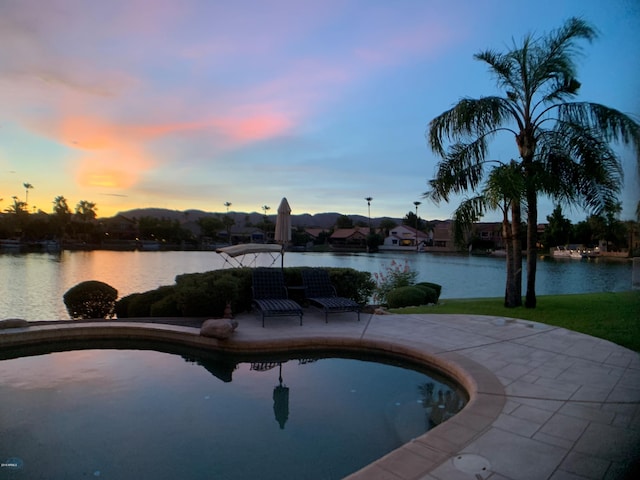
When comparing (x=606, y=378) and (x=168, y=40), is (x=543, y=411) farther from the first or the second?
(x=168, y=40)

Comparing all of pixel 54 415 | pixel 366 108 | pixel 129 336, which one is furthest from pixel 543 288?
pixel 54 415

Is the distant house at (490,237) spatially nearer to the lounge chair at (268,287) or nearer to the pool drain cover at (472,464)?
the lounge chair at (268,287)

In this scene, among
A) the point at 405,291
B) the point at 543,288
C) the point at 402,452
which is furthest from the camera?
the point at 543,288

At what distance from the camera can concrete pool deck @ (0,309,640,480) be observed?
2.75m

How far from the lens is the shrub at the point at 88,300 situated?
30.0ft

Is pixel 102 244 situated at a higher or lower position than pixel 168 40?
lower

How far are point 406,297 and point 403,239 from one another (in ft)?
238

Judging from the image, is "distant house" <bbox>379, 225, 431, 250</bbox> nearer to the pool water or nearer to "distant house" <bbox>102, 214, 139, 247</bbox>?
"distant house" <bbox>102, 214, 139, 247</bbox>

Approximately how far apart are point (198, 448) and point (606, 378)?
187 inches

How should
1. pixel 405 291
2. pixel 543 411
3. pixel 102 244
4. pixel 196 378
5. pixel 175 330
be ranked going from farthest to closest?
1. pixel 102 244
2. pixel 405 291
3. pixel 175 330
4. pixel 196 378
5. pixel 543 411

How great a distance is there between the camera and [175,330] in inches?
269

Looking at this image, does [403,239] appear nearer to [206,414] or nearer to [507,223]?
[507,223]

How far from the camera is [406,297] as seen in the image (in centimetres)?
1064

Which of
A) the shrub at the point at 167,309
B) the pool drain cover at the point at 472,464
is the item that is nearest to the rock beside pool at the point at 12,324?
the shrub at the point at 167,309
